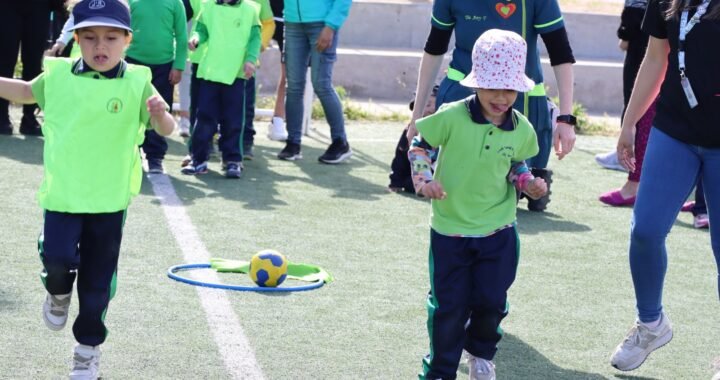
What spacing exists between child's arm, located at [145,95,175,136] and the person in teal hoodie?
5.85 meters

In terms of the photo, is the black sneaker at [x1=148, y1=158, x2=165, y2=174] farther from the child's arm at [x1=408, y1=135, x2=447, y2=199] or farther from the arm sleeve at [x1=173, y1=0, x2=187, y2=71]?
the child's arm at [x1=408, y1=135, x2=447, y2=199]

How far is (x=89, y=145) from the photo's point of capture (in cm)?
486

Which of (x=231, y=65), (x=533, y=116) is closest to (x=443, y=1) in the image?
(x=533, y=116)

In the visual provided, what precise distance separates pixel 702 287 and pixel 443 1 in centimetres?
250

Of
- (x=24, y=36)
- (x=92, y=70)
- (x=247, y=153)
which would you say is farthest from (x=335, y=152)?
(x=92, y=70)

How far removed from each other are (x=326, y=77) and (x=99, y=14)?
622 cm

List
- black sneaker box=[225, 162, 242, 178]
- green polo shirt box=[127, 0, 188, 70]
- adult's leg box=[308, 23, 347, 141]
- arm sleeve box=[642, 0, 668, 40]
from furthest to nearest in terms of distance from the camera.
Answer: adult's leg box=[308, 23, 347, 141]
black sneaker box=[225, 162, 242, 178]
green polo shirt box=[127, 0, 188, 70]
arm sleeve box=[642, 0, 668, 40]

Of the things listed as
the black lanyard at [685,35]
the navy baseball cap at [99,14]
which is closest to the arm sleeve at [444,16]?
the black lanyard at [685,35]

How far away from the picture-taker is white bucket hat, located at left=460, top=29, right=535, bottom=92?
489 centimetres

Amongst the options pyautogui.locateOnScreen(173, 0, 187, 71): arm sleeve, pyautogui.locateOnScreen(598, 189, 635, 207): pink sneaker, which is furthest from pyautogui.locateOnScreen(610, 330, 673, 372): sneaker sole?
pyautogui.locateOnScreen(173, 0, 187, 71): arm sleeve

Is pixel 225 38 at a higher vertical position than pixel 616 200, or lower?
higher

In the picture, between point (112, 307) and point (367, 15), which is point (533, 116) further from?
point (367, 15)

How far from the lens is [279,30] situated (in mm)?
12672

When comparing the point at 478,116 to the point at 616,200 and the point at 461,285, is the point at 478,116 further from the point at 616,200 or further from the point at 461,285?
the point at 616,200
